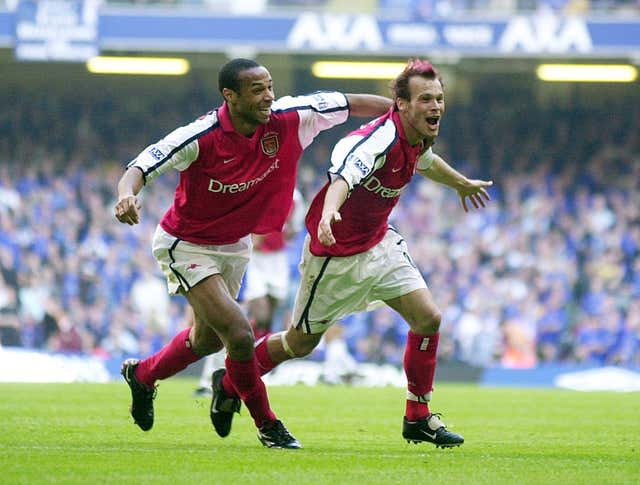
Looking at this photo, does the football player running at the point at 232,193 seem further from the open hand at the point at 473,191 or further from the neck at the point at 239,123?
the open hand at the point at 473,191

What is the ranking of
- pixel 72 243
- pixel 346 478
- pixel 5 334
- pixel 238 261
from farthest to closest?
1. pixel 72 243
2. pixel 5 334
3. pixel 238 261
4. pixel 346 478

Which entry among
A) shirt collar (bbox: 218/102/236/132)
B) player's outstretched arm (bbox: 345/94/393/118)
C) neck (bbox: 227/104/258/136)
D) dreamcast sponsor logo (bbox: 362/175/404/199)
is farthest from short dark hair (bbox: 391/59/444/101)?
shirt collar (bbox: 218/102/236/132)

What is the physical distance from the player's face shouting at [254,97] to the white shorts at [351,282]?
3.36 ft

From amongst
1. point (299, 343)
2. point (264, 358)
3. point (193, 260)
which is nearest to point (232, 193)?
point (193, 260)

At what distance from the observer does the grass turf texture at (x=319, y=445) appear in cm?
599

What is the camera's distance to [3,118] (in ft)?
86.1

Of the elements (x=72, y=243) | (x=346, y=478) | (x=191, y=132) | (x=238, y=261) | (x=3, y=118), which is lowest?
(x=346, y=478)

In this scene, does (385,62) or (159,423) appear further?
(385,62)

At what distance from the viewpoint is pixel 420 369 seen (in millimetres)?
7730

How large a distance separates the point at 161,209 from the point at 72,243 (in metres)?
1.88

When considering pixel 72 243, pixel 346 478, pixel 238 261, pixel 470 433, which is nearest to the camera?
pixel 346 478

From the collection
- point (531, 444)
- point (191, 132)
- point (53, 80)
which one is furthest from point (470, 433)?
point (53, 80)

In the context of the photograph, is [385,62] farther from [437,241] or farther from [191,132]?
[191,132]

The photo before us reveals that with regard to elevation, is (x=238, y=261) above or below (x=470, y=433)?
above
